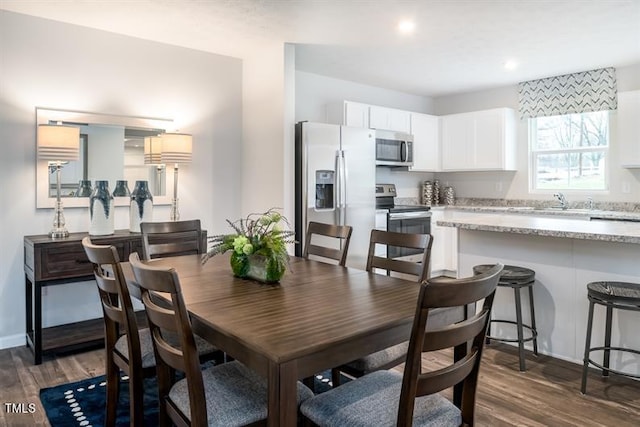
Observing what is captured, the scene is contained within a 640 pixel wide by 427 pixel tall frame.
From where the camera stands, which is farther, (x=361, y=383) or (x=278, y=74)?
(x=278, y=74)

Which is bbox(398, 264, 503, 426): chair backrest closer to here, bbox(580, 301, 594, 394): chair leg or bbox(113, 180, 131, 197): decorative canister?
bbox(580, 301, 594, 394): chair leg

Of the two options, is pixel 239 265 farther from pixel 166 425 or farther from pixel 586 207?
pixel 586 207

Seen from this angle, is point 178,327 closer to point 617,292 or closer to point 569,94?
point 617,292

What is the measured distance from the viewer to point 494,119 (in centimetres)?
550

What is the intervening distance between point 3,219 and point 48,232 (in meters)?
0.31

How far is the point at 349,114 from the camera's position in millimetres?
5004

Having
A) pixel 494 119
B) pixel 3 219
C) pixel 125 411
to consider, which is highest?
pixel 494 119

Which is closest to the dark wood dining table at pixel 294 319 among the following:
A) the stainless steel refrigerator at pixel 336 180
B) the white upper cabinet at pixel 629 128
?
the stainless steel refrigerator at pixel 336 180

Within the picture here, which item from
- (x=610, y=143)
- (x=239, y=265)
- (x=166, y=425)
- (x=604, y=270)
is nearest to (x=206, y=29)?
(x=239, y=265)

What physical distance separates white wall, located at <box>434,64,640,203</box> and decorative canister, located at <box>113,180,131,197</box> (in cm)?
446

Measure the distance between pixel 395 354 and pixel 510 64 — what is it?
3.88 metres

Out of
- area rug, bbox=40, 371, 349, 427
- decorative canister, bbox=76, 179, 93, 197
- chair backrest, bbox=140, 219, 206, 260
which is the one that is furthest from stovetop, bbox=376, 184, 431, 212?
decorative canister, bbox=76, 179, 93, 197

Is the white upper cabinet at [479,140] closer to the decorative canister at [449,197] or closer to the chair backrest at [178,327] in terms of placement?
the decorative canister at [449,197]

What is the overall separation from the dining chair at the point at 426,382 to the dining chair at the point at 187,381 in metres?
0.20
